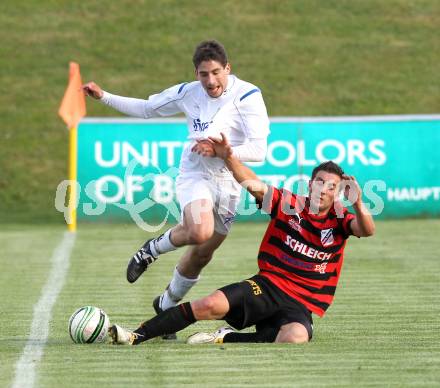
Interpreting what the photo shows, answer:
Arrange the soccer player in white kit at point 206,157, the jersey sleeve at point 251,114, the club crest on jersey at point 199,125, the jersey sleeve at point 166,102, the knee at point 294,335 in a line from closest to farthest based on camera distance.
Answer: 1. the knee at point 294,335
2. the soccer player in white kit at point 206,157
3. the jersey sleeve at point 251,114
4. the club crest on jersey at point 199,125
5. the jersey sleeve at point 166,102

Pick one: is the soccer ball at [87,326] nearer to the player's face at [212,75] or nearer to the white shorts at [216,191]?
the white shorts at [216,191]

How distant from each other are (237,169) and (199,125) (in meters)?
0.90

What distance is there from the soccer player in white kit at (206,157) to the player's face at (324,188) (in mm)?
678

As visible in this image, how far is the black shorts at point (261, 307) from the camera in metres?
7.59

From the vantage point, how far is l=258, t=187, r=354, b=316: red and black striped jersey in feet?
25.5

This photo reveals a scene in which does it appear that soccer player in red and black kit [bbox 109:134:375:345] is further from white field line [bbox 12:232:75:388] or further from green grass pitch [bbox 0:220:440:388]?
white field line [bbox 12:232:75:388]

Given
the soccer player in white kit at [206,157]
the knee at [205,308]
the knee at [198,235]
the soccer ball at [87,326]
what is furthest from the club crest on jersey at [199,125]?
the soccer ball at [87,326]

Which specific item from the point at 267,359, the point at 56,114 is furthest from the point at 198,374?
the point at 56,114

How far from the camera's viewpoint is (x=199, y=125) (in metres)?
8.52

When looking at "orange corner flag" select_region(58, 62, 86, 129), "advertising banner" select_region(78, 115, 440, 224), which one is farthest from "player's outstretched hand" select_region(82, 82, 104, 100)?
"advertising banner" select_region(78, 115, 440, 224)

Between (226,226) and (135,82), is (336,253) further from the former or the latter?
(135,82)

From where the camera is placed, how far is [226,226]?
8641mm

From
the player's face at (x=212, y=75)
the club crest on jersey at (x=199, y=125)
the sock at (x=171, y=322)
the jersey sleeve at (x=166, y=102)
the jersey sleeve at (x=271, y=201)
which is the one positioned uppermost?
the player's face at (x=212, y=75)

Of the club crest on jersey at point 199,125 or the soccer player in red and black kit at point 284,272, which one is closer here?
the soccer player in red and black kit at point 284,272
